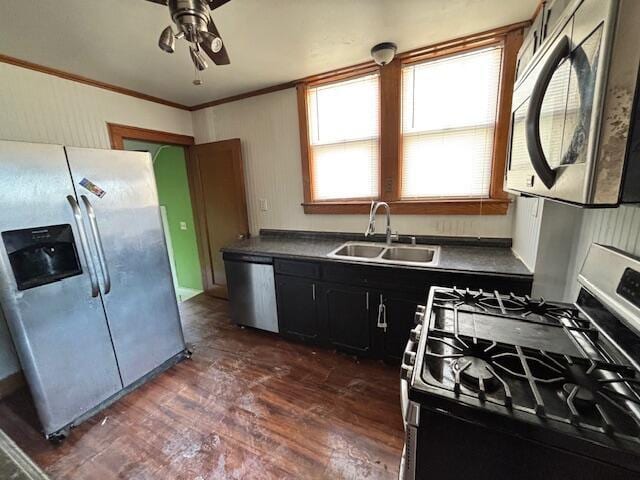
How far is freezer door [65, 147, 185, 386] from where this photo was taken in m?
1.77

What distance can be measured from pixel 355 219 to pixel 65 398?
8.01ft

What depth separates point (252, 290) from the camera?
2609 millimetres

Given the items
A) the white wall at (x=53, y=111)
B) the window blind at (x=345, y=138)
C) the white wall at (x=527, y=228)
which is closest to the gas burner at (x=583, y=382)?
the white wall at (x=527, y=228)

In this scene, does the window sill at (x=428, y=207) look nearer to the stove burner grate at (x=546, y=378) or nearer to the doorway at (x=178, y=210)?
the stove burner grate at (x=546, y=378)

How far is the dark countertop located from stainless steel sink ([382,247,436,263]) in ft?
0.37

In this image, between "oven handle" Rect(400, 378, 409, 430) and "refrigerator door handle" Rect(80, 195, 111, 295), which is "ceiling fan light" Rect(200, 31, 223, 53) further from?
"oven handle" Rect(400, 378, 409, 430)

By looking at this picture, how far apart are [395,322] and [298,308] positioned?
0.84 metres

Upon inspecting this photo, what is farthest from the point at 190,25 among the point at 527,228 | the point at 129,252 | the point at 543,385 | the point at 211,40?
the point at 527,228

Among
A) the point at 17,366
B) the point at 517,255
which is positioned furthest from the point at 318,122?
the point at 17,366

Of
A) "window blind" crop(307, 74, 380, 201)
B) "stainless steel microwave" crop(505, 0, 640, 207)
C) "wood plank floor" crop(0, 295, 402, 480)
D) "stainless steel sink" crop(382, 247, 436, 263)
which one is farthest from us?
"window blind" crop(307, 74, 380, 201)

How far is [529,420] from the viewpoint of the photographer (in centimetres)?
62

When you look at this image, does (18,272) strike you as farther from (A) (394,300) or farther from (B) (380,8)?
(B) (380,8)

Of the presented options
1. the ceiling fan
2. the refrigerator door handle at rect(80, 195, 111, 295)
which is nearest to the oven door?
the ceiling fan

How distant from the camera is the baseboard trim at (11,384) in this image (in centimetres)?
205
